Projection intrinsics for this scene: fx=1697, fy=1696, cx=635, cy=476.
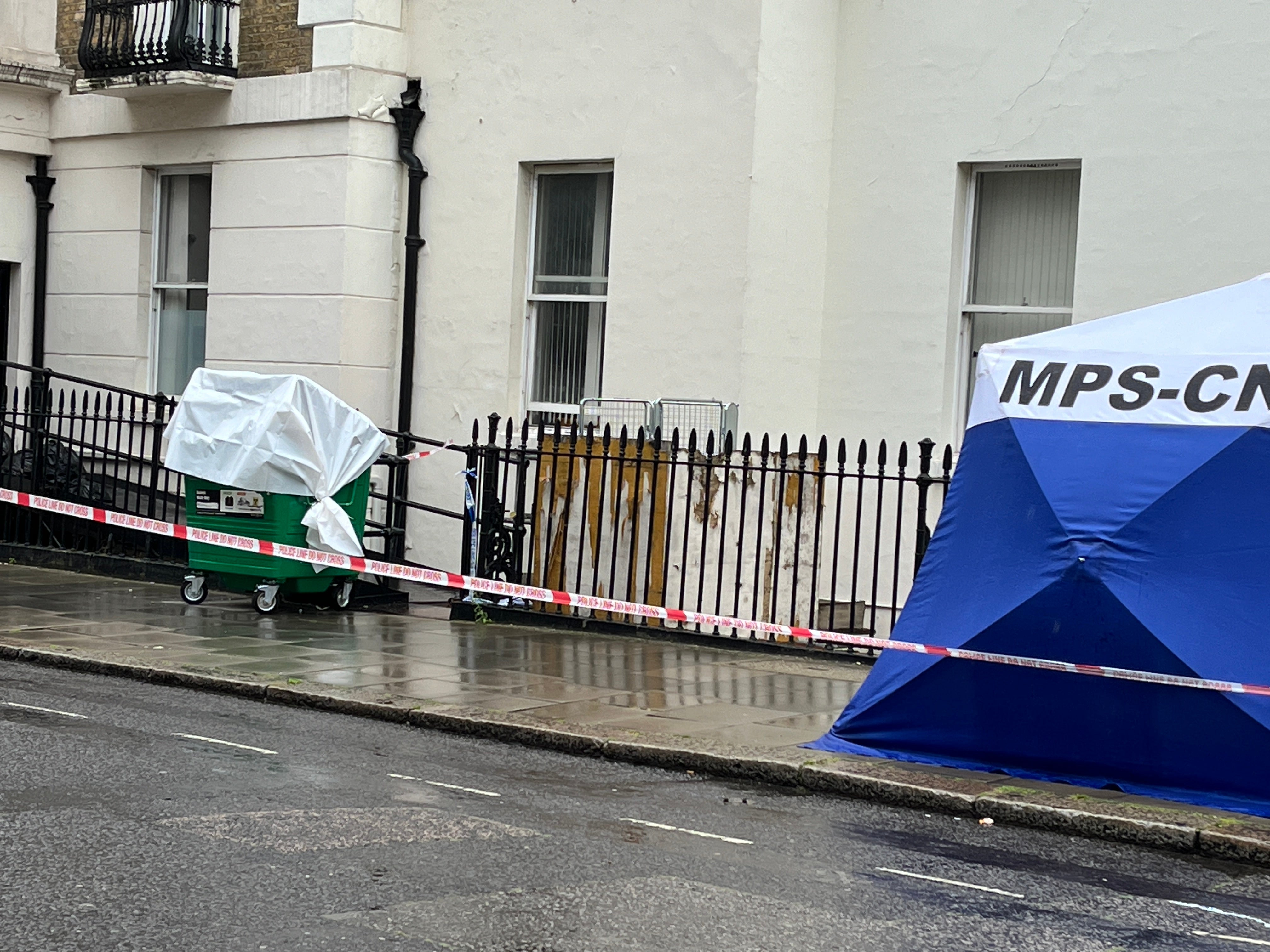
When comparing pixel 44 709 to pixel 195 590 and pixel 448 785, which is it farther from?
pixel 195 590

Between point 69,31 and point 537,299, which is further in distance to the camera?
point 69,31

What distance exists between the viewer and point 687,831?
7.21 meters

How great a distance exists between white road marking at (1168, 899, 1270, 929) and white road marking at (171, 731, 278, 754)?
436 cm

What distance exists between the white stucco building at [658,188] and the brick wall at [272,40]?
1.3 inches

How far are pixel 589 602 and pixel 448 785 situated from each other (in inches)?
147

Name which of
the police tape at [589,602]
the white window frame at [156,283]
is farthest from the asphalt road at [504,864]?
the white window frame at [156,283]

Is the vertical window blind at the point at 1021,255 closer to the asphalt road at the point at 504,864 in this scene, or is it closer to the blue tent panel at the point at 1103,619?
the blue tent panel at the point at 1103,619

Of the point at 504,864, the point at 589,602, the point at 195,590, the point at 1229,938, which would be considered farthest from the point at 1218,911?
the point at 195,590

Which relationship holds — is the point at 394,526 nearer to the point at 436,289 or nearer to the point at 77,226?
the point at 436,289

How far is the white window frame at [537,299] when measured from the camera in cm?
1609

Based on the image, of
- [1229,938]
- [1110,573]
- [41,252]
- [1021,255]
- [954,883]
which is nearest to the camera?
[1229,938]

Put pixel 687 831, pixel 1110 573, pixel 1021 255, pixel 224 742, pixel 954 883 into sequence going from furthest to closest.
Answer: pixel 1021 255, pixel 224 742, pixel 1110 573, pixel 687 831, pixel 954 883

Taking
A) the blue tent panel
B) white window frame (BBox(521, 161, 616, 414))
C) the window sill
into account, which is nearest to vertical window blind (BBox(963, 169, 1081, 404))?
white window frame (BBox(521, 161, 616, 414))

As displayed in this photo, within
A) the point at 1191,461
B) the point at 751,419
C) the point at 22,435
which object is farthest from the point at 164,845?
the point at 22,435
